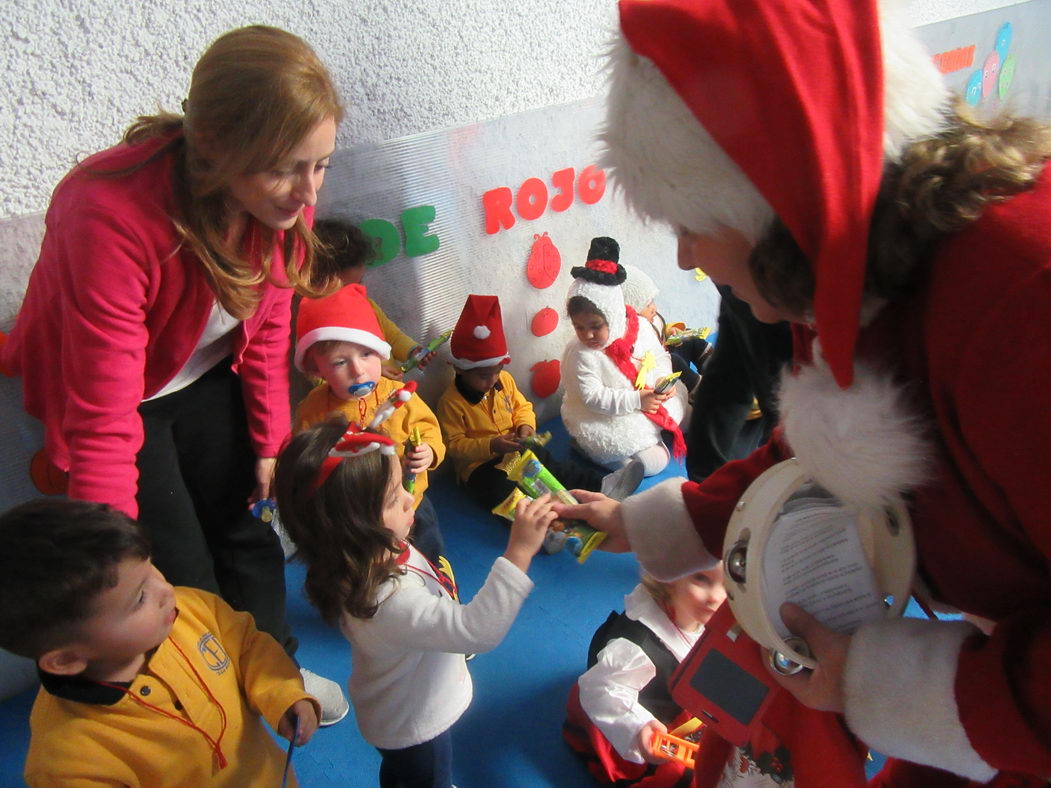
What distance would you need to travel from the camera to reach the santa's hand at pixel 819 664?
803mm

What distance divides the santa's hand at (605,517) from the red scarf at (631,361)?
1.18m

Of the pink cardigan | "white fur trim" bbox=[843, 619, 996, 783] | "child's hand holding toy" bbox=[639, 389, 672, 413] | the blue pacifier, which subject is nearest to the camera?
"white fur trim" bbox=[843, 619, 996, 783]

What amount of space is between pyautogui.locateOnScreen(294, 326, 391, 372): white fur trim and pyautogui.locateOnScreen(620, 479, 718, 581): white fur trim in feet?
2.73

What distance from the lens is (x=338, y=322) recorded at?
5.45 ft

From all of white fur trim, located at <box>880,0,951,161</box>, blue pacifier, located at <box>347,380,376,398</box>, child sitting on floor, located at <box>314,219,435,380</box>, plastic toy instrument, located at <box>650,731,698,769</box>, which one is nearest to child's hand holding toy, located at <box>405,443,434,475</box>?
blue pacifier, located at <box>347,380,376,398</box>

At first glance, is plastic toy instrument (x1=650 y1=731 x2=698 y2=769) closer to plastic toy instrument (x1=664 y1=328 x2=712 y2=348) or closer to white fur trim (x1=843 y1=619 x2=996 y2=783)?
white fur trim (x1=843 y1=619 x2=996 y2=783)

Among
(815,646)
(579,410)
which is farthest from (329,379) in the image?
(815,646)

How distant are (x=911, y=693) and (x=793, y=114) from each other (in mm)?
577

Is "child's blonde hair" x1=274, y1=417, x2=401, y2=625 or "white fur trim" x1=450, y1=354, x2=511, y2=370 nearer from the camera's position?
"child's blonde hair" x1=274, y1=417, x2=401, y2=625

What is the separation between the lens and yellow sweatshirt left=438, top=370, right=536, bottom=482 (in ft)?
7.29

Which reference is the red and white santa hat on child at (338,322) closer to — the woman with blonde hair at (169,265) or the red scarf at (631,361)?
the woman with blonde hair at (169,265)

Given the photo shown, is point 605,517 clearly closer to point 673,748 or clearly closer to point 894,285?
point 673,748

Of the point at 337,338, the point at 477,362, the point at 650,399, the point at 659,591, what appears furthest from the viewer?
the point at 650,399

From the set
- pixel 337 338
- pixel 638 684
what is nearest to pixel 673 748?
pixel 638 684
